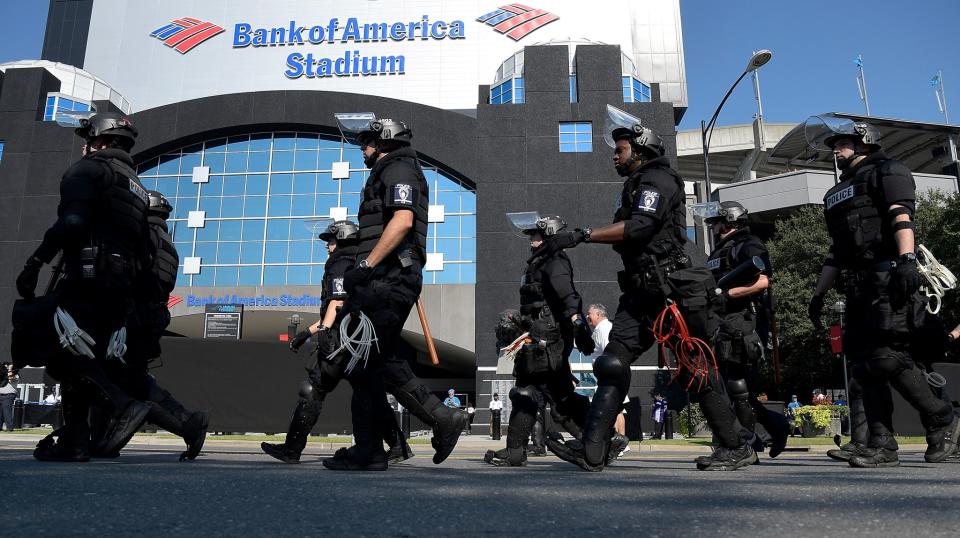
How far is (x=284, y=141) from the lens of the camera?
33500 mm

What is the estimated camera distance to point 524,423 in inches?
227

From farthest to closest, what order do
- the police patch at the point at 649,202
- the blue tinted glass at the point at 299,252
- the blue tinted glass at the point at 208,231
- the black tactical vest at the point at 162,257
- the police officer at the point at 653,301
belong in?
1. the blue tinted glass at the point at 208,231
2. the blue tinted glass at the point at 299,252
3. the black tactical vest at the point at 162,257
4. the police patch at the point at 649,202
5. the police officer at the point at 653,301

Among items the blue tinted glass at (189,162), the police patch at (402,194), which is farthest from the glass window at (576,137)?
the police patch at (402,194)

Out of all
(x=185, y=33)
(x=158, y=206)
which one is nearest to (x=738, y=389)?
(x=158, y=206)

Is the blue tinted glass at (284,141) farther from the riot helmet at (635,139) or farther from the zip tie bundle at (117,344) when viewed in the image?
the riot helmet at (635,139)

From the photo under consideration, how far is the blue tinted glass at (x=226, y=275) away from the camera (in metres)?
32.2

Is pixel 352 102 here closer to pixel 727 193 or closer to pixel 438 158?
pixel 438 158

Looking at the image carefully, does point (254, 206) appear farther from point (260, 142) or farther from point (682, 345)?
point (682, 345)

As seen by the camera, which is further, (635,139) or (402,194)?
(635,139)

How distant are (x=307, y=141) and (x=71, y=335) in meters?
30.2

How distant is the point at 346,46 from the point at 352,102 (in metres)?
10.9

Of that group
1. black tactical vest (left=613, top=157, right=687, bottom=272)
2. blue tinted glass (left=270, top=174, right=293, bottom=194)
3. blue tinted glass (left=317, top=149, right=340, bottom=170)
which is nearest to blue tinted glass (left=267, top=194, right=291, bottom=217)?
blue tinted glass (left=270, top=174, right=293, bottom=194)

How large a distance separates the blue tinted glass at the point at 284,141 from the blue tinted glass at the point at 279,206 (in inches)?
92.1

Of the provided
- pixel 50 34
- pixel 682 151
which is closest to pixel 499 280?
pixel 682 151
